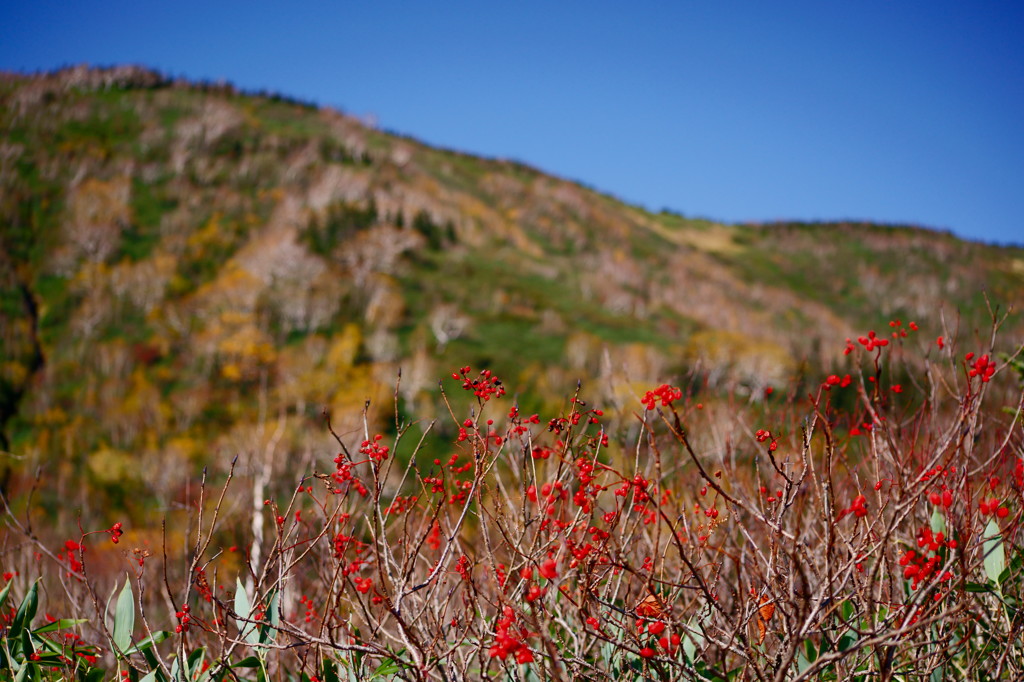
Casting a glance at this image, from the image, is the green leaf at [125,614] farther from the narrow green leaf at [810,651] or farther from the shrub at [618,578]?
the narrow green leaf at [810,651]

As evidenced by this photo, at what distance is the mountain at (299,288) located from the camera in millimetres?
26469

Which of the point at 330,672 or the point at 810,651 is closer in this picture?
the point at 810,651

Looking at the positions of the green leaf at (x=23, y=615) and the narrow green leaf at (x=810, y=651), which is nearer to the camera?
the narrow green leaf at (x=810, y=651)

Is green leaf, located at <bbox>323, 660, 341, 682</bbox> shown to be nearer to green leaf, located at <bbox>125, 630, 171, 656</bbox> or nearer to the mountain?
green leaf, located at <bbox>125, 630, 171, 656</bbox>

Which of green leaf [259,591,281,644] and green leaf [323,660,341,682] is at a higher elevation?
green leaf [259,591,281,644]

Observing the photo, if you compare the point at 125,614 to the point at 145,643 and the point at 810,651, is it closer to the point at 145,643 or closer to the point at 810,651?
the point at 145,643

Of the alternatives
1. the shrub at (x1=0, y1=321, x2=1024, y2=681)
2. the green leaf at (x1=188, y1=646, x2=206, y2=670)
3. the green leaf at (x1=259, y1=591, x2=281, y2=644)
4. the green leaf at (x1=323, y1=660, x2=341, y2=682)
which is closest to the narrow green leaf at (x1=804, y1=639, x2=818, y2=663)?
the shrub at (x1=0, y1=321, x2=1024, y2=681)

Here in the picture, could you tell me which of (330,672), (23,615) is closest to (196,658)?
(330,672)

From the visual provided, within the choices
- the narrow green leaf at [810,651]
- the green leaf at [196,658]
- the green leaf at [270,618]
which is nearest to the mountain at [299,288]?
the narrow green leaf at [810,651]

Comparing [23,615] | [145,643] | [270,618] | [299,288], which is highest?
[299,288]

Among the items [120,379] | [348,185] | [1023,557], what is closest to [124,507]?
[120,379]

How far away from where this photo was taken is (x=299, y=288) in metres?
35.6

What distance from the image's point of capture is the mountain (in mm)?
26469

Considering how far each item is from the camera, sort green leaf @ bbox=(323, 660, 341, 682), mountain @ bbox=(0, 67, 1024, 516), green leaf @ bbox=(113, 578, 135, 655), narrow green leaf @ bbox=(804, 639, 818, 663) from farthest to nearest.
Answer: mountain @ bbox=(0, 67, 1024, 516) < green leaf @ bbox=(113, 578, 135, 655) < green leaf @ bbox=(323, 660, 341, 682) < narrow green leaf @ bbox=(804, 639, 818, 663)
